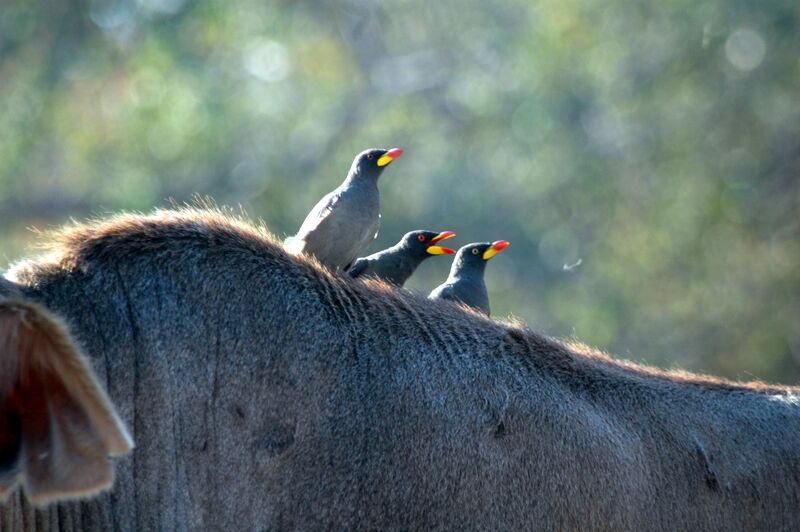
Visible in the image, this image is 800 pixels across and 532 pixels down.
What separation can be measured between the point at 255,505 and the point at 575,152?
80.2ft

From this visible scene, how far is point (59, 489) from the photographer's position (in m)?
3.64

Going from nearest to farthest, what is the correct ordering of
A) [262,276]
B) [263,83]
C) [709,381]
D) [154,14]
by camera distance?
[262,276], [709,381], [154,14], [263,83]

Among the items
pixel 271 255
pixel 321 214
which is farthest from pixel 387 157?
pixel 271 255

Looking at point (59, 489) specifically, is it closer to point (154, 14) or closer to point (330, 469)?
point (330, 469)

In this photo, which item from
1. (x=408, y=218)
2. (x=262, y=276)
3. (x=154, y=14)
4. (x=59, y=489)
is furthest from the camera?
(x=154, y=14)

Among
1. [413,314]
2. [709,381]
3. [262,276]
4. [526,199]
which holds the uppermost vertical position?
[526,199]

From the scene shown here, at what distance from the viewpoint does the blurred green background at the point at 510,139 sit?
78.6 feet

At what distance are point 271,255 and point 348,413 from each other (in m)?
0.78

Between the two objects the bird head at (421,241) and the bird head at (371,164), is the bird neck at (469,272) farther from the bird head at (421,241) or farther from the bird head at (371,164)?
the bird head at (371,164)

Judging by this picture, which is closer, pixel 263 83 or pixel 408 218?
pixel 408 218

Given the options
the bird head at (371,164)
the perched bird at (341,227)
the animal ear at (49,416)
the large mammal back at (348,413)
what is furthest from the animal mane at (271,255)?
the bird head at (371,164)

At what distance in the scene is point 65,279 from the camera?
4895mm

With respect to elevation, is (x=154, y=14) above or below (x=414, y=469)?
above

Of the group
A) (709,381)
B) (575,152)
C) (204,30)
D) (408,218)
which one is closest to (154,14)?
(204,30)
